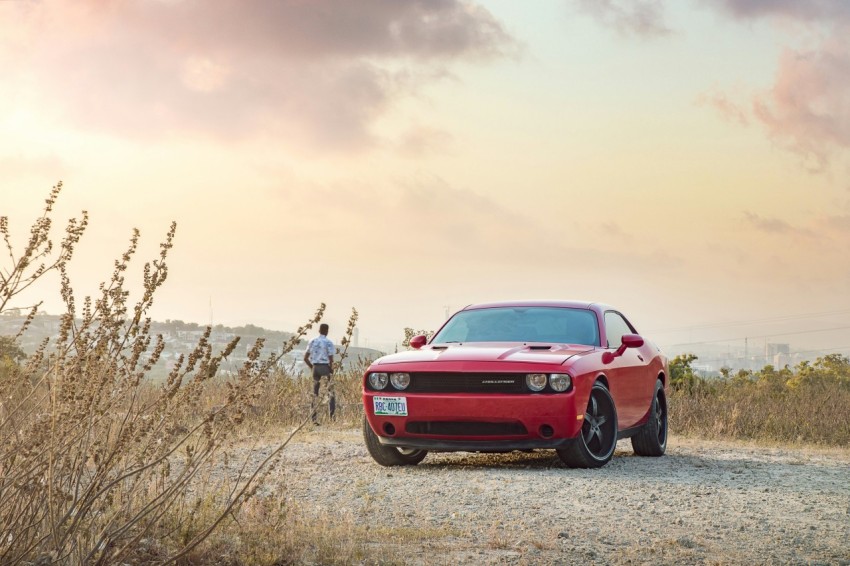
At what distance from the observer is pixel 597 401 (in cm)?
1052

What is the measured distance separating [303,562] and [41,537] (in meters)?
1.60

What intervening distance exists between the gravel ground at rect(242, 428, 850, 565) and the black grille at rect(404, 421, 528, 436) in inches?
14.8

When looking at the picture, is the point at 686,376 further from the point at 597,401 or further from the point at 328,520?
the point at 328,520

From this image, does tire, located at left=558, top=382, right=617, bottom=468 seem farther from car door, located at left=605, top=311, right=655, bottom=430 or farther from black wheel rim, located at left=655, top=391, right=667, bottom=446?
black wheel rim, located at left=655, top=391, right=667, bottom=446

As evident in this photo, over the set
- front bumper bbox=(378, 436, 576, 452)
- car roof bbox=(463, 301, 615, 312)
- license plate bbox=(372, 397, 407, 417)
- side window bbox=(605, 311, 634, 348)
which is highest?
car roof bbox=(463, 301, 615, 312)

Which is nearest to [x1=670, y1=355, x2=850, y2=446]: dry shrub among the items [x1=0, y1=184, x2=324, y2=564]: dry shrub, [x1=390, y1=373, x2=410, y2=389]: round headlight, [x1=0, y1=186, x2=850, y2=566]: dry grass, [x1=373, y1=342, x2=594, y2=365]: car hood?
[x1=373, y1=342, x2=594, y2=365]: car hood

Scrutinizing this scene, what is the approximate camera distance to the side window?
37.6 feet

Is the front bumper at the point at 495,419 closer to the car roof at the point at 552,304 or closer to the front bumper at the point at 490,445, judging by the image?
the front bumper at the point at 490,445

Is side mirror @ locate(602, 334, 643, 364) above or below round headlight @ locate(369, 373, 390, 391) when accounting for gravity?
above

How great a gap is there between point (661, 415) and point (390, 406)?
13.7ft

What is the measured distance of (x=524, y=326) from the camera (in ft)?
37.0

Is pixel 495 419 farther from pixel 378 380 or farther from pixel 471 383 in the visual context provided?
pixel 378 380

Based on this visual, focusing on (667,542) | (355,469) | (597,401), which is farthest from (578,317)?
(667,542)

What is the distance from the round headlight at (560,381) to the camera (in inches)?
382
